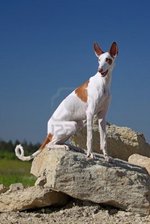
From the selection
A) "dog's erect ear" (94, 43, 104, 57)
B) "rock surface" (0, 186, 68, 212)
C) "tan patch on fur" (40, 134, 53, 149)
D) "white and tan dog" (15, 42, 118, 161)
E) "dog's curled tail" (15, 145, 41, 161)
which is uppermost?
"dog's erect ear" (94, 43, 104, 57)

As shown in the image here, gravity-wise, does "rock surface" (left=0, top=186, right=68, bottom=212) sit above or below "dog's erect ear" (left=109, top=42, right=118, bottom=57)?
below

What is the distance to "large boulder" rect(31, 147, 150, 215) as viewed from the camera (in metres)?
8.57

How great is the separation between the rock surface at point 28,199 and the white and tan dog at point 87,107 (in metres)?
0.73

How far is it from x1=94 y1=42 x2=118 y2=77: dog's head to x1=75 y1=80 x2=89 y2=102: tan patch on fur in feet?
1.33

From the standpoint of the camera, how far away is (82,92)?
8.81 meters

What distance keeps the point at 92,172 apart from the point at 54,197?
2.79 ft

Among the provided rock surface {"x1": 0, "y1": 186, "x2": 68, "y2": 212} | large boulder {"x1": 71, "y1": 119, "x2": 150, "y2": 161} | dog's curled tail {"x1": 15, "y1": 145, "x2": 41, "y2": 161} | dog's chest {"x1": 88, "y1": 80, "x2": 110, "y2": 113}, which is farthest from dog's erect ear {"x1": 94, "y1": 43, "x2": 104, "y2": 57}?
large boulder {"x1": 71, "y1": 119, "x2": 150, "y2": 161}

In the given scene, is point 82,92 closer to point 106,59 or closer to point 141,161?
point 106,59

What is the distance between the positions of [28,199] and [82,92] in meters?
1.99

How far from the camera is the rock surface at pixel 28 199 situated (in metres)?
8.77

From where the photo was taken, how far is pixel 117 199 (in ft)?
28.7

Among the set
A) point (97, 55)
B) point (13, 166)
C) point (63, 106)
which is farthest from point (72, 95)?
point (13, 166)

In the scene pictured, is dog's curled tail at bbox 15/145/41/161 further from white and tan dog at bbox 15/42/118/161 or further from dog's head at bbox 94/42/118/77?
dog's head at bbox 94/42/118/77

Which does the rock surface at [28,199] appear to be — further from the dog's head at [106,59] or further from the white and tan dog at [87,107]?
the dog's head at [106,59]
